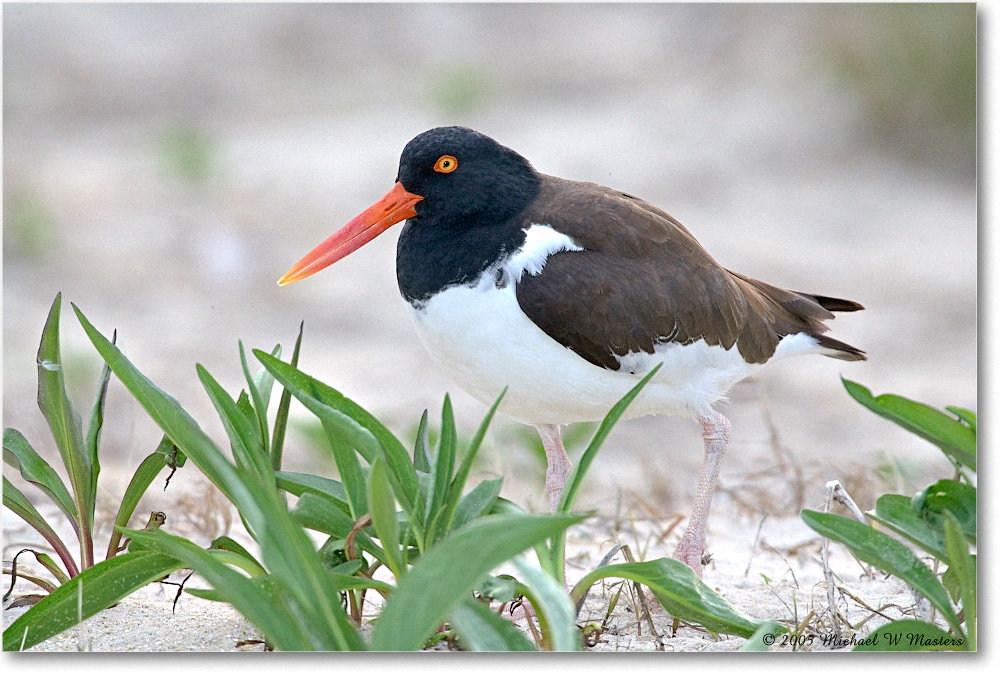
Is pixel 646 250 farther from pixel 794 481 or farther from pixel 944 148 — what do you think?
pixel 944 148

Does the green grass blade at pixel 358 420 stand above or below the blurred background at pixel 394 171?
below

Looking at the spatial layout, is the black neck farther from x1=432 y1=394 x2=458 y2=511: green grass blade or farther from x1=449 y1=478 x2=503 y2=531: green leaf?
x1=449 y1=478 x2=503 y2=531: green leaf

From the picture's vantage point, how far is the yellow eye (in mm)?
2580

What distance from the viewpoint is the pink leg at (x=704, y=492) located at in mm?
2697

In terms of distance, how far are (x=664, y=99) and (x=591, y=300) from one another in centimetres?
349

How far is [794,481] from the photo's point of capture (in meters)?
3.69

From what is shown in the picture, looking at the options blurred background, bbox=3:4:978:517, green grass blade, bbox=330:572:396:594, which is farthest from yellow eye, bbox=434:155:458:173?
blurred background, bbox=3:4:978:517

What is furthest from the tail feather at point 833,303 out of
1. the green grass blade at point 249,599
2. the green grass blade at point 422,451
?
the green grass blade at point 249,599

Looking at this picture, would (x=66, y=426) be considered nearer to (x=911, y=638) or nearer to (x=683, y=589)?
(x=683, y=589)

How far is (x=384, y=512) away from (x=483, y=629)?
11.4 inches

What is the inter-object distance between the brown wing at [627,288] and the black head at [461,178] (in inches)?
3.3

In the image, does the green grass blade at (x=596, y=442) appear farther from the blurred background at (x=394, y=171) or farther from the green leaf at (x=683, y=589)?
the blurred background at (x=394, y=171)

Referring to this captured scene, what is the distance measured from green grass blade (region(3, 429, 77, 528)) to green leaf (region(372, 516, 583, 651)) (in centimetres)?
109

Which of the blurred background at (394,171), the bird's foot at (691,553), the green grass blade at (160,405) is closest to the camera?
the green grass blade at (160,405)
